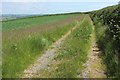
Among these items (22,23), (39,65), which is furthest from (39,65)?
(22,23)

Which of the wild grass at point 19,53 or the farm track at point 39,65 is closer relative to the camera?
the wild grass at point 19,53

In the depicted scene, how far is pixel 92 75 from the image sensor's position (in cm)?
1005

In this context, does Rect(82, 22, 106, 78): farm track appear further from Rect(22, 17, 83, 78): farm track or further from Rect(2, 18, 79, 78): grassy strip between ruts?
Rect(2, 18, 79, 78): grassy strip between ruts

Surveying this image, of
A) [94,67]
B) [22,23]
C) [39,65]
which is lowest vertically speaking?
[22,23]

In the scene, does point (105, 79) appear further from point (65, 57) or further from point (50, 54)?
point (50, 54)

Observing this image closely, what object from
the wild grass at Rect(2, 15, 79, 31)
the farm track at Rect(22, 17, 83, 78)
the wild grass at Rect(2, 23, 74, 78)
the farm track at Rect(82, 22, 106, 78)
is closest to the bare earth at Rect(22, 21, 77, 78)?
the farm track at Rect(22, 17, 83, 78)

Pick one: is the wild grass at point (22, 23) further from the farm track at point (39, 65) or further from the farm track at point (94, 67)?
the farm track at point (94, 67)

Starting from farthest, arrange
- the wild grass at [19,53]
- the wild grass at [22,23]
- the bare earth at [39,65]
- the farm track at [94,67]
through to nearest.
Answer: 1. the wild grass at [22,23]
2. the bare earth at [39,65]
3. the wild grass at [19,53]
4. the farm track at [94,67]

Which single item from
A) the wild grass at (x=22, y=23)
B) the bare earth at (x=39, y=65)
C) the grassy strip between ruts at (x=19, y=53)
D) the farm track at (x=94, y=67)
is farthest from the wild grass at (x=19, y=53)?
the wild grass at (x=22, y=23)

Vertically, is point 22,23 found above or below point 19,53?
below

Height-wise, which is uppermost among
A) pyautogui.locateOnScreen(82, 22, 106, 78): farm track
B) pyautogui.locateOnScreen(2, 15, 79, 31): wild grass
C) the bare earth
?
pyautogui.locateOnScreen(82, 22, 106, 78): farm track

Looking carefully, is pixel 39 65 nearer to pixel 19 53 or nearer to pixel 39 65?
pixel 39 65

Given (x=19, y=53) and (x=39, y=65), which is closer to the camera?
(x=39, y=65)

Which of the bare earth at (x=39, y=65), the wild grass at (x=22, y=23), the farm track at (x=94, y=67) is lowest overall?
the wild grass at (x=22, y=23)
